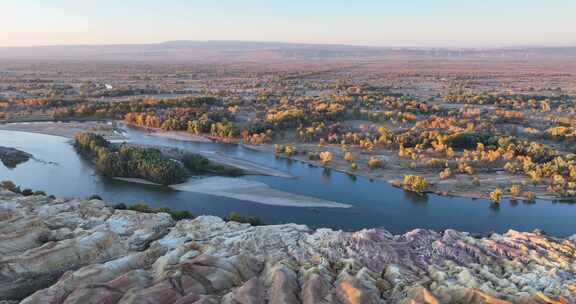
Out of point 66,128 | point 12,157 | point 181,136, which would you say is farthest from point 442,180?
point 66,128

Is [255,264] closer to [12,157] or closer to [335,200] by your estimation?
[335,200]

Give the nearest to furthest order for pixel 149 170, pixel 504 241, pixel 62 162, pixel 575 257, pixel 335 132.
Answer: pixel 575 257 < pixel 504 241 < pixel 149 170 < pixel 62 162 < pixel 335 132

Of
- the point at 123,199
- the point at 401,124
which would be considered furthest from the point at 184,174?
the point at 401,124

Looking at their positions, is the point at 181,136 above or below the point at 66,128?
below

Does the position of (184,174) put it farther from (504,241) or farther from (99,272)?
(504,241)

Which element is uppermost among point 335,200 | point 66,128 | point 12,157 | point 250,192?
point 66,128

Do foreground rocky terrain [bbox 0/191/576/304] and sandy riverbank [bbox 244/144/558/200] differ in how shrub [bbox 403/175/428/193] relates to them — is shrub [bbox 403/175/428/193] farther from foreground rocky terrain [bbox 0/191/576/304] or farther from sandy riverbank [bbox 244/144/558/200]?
foreground rocky terrain [bbox 0/191/576/304]

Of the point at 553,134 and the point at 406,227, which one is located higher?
the point at 553,134
